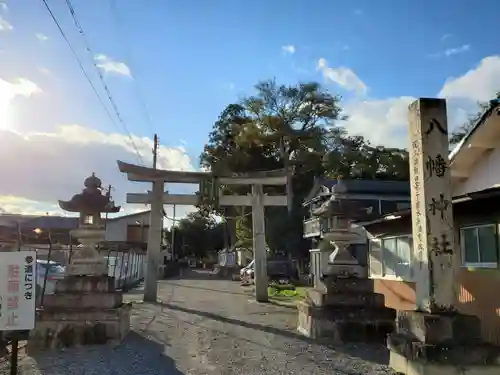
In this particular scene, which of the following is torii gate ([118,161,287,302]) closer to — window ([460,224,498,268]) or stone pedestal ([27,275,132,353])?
stone pedestal ([27,275,132,353])

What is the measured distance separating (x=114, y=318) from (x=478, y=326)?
722cm

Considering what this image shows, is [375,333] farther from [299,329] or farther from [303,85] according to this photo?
[303,85]

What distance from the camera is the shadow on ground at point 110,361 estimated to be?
819 cm

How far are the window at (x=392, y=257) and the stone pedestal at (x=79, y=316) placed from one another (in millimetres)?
7844

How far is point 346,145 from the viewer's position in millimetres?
40625

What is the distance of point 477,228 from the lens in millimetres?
9875

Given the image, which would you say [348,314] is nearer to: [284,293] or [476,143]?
[476,143]

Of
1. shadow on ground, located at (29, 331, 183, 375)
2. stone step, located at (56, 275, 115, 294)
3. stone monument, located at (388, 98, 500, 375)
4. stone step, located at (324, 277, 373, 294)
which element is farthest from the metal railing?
stone monument, located at (388, 98, 500, 375)

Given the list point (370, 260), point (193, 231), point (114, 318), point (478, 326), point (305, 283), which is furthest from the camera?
point (193, 231)

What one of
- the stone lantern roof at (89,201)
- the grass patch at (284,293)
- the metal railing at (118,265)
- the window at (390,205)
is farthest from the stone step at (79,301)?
the window at (390,205)

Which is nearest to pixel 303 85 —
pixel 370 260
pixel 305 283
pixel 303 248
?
pixel 303 248

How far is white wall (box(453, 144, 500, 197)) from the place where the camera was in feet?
36.0

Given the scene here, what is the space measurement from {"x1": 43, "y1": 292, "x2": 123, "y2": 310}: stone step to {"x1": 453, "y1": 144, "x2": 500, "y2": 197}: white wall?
866 cm

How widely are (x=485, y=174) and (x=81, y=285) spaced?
9.42 metres
